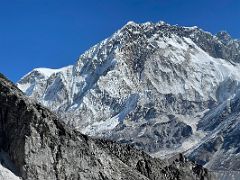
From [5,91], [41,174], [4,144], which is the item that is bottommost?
[41,174]

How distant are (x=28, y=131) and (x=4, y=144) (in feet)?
10.6

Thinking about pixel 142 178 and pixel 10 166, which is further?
pixel 142 178

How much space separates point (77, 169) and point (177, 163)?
56.2 meters

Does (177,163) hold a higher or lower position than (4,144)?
higher

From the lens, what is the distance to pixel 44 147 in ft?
267

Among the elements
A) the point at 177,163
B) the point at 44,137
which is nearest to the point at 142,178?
the point at 44,137

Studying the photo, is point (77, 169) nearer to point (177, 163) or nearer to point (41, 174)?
point (41, 174)

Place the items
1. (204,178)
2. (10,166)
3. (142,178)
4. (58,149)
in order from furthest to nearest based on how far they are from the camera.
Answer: (204,178)
(142,178)
(58,149)
(10,166)

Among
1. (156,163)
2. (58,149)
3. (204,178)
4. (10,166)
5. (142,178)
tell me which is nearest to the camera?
(10,166)

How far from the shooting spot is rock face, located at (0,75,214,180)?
78750mm

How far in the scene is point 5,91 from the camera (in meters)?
87.6

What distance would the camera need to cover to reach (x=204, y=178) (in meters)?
136

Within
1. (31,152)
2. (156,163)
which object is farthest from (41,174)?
(156,163)

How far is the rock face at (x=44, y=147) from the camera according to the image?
3100 inches
